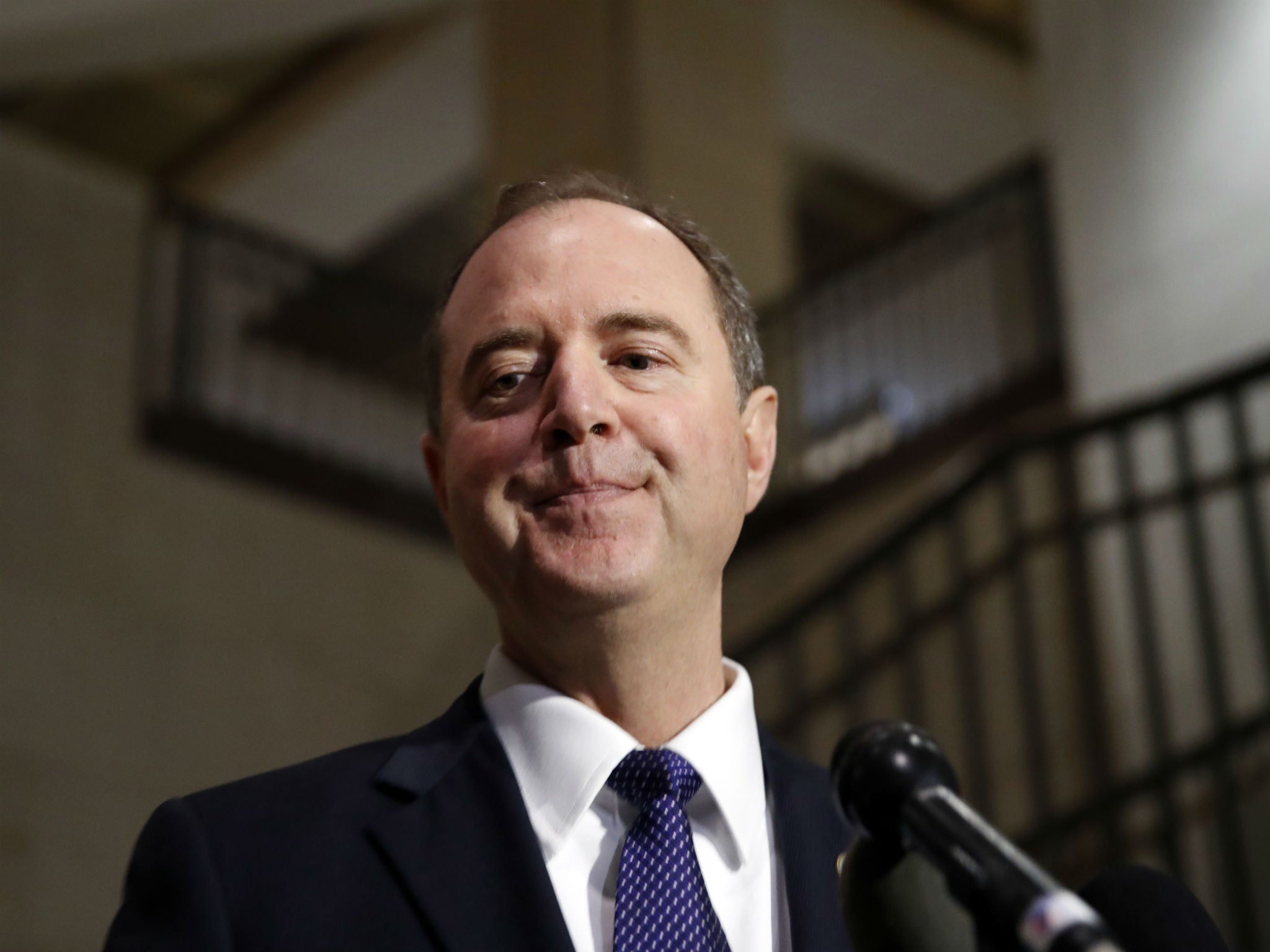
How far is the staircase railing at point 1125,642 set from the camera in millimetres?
3982

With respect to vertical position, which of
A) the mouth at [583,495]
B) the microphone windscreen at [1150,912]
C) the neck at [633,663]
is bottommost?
the microphone windscreen at [1150,912]

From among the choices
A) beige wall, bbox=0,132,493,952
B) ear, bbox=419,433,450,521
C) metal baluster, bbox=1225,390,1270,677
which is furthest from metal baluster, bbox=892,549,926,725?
beige wall, bbox=0,132,493,952

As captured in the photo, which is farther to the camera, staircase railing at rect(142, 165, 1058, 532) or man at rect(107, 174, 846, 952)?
staircase railing at rect(142, 165, 1058, 532)

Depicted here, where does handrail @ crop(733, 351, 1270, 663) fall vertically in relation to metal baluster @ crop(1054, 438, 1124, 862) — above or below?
above

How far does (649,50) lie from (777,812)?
22.3 ft

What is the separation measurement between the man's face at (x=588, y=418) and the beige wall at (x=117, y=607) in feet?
20.0

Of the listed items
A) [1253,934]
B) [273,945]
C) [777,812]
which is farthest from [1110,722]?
[273,945]

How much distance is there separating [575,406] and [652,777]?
347 mm

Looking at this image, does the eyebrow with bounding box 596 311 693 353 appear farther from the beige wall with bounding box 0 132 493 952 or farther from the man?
the beige wall with bounding box 0 132 493 952

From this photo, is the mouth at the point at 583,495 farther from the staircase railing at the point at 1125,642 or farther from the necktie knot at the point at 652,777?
the staircase railing at the point at 1125,642

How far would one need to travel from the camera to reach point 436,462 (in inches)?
70.4

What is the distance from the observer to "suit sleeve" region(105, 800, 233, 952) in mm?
1315

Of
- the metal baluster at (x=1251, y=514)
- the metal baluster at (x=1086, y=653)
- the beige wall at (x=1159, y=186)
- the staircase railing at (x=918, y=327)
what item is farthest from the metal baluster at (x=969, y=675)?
the staircase railing at (x=918, y=327)

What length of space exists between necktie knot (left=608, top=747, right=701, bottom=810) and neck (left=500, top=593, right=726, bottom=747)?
8 cm
